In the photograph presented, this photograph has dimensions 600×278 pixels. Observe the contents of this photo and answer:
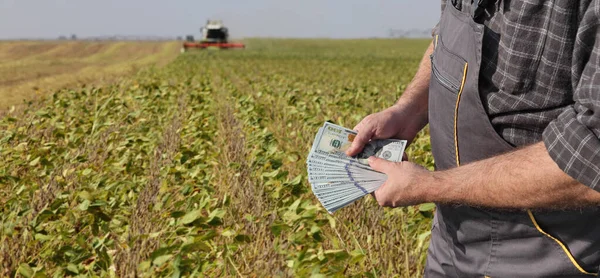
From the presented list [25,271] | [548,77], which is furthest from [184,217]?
[548,77]

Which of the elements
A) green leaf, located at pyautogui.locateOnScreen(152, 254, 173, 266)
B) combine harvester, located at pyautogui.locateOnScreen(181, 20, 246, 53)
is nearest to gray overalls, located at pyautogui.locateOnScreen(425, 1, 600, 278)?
green leaf, located at pyautogui.locateOnScreen(152, 254, 173, 266)

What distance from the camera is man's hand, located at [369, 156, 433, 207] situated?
5.63 feet

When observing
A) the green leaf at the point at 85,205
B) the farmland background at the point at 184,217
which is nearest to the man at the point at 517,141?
the farmland background at the point at 184,217

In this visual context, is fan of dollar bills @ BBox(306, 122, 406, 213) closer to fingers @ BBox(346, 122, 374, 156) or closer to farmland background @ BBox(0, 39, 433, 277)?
fingers @ BBox(346, 122, 374, 156)

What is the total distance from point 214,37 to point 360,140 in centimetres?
4401

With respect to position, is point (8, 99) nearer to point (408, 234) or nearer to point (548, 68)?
point (408, 234)

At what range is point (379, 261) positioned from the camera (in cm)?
321

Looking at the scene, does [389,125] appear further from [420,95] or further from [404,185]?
[404,185]

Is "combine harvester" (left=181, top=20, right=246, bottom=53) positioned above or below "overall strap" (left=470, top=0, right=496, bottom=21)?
below

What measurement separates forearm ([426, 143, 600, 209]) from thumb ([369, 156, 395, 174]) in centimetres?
14

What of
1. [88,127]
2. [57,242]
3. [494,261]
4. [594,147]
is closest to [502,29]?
[594,147]

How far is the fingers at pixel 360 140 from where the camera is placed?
6.83 feet

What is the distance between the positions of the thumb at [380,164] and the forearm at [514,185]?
0.46 ft

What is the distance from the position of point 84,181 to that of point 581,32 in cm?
351
